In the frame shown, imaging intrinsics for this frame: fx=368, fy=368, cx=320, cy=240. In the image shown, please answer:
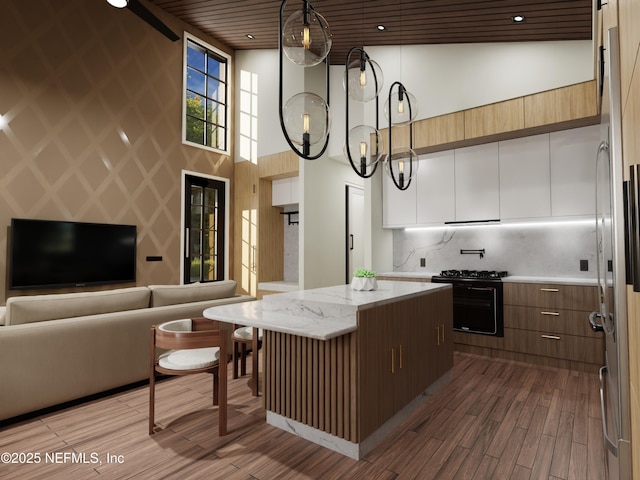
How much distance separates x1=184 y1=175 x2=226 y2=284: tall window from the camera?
6348 mm

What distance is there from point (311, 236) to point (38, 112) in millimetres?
3879

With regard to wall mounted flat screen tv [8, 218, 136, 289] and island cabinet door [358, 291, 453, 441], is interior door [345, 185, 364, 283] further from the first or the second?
wall mounted flat screen tv [8, 218, 136, 289]

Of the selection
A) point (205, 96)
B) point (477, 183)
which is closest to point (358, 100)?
point (477, 183)

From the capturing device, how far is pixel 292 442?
2.30m

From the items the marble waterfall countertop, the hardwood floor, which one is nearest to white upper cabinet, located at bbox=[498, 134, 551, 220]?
the hardwood floor

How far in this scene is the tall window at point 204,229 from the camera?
250 inches

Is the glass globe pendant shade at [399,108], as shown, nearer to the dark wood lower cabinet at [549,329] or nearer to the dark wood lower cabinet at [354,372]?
the dark wood lower cabinet at [354,372]

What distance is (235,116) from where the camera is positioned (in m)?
7.06

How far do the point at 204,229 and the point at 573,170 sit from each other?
18.1ft

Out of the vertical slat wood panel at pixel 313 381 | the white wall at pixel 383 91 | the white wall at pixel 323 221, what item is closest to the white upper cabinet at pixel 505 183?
the white wall at pixel 383 91

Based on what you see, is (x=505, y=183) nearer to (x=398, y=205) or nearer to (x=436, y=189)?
(x=436, y=189)

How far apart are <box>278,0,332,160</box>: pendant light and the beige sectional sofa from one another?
6.98 feet

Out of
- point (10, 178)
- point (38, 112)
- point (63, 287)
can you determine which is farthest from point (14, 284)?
point (38, 112)

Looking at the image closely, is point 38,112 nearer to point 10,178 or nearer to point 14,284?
point 10,178
